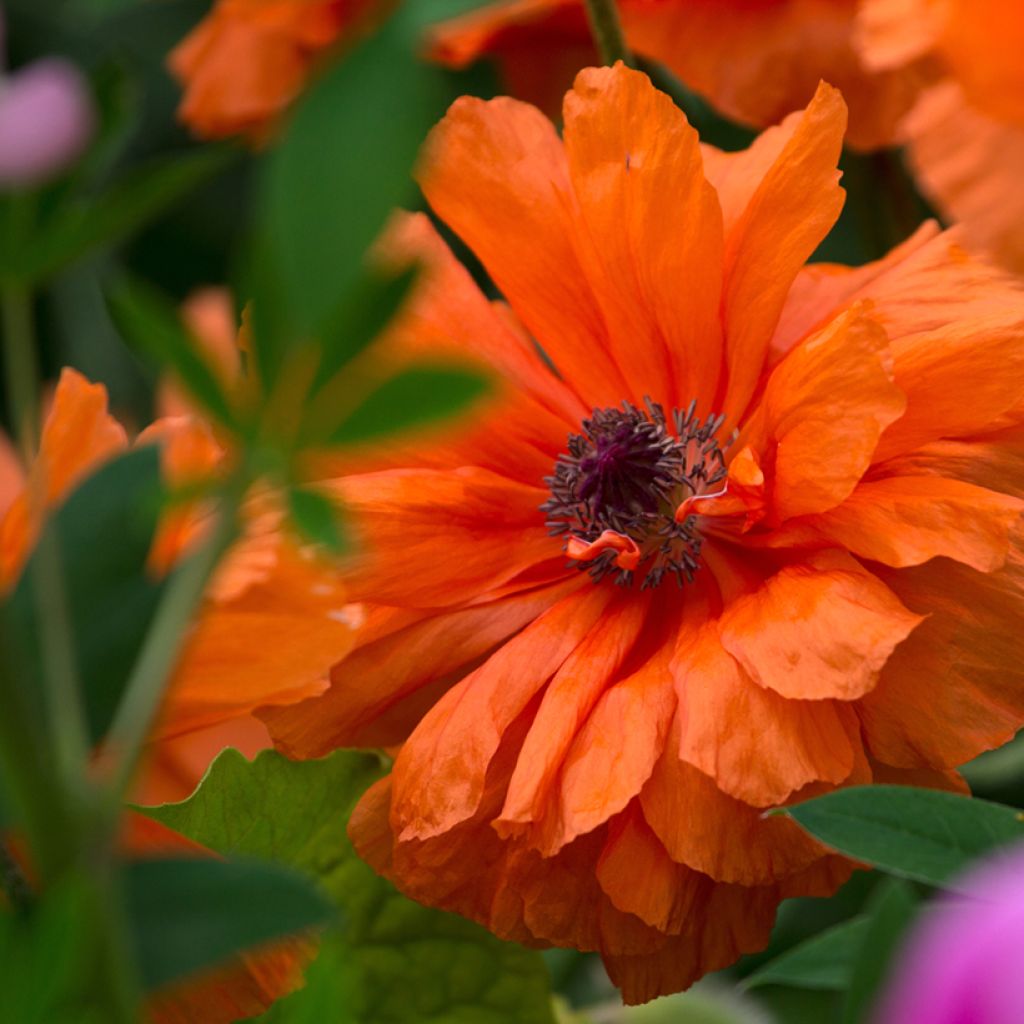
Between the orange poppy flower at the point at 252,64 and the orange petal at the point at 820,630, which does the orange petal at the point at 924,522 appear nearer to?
the orange petal at the point at 820,630

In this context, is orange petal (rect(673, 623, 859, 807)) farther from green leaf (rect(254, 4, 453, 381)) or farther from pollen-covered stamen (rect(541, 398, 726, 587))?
green leaf (rect(254, 4, 453, 381))

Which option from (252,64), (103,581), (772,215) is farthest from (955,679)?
(252,64)

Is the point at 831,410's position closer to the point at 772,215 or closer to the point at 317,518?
the point at 772,215

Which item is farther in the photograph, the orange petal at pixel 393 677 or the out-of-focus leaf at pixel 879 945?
the orange petal at pixel 393 677

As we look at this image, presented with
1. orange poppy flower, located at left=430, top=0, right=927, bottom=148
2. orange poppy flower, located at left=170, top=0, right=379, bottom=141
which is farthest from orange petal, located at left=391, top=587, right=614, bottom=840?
orange poppy flower, located at left=170, top=0, right=379, bottom=141

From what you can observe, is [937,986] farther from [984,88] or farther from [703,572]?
Result: [703,572]

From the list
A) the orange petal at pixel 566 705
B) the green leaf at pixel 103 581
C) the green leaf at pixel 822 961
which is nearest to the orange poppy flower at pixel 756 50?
the orange petal at pixel 566 705

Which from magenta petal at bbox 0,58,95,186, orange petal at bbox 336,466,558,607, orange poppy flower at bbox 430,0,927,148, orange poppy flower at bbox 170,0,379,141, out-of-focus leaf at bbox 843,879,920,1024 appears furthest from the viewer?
orange poppy flower at bbox 170,0,379,141
